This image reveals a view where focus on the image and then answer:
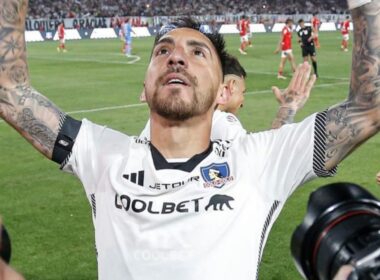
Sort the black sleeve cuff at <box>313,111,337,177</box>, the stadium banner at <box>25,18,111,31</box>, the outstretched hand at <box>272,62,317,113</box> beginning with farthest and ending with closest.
A: the stadium banner at <box>25,18,111,31</box>
the outstretched hand at <box>272,62,317,113</box>
the black sleeve cuff at <box>313,111,337,177</box>

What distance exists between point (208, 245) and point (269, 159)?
518mm

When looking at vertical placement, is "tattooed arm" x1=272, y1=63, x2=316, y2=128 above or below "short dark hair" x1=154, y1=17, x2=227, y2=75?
below

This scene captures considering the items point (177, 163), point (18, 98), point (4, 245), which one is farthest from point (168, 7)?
point (4, 245)

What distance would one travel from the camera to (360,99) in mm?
2836

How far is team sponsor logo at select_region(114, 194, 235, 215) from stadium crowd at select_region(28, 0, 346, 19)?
5204 centimetres

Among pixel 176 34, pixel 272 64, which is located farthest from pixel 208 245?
pixel 272 64

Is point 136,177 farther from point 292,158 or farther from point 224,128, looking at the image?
point 224,128

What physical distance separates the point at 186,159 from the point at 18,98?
2.77 feet

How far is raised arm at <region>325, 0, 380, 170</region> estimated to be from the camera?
2.67 meters

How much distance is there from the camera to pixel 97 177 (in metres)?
3.15

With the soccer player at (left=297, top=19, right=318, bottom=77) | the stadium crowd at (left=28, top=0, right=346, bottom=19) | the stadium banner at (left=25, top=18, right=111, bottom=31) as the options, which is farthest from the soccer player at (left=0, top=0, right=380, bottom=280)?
the stadium crowd at (left=28, top=0, right=346, bottom=19)

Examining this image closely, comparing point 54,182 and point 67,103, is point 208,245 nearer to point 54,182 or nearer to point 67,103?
point 54,182

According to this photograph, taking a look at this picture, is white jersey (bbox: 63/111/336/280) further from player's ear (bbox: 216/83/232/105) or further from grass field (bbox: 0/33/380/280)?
grass field (bbox: 0/33/380/280)

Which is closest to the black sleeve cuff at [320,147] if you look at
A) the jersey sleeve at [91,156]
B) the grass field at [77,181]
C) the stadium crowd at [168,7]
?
the jersey sleeve at [91,156]
